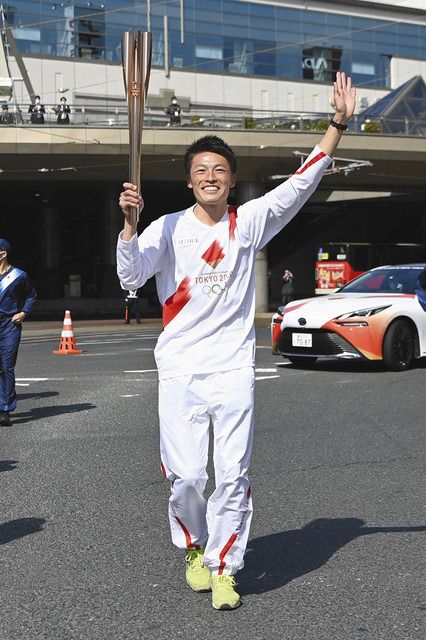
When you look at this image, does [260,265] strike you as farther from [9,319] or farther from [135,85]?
[135,85]

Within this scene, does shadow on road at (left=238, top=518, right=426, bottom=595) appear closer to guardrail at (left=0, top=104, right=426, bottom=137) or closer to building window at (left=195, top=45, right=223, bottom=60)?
guardrail at (left=0, top=104, right=426, bottom=137)

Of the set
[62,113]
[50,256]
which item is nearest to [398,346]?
[62,113]

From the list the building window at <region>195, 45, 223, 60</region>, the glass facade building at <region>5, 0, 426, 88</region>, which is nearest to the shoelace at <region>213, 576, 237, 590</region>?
the glass facade building at <region>5, 0, 426, 88</region>

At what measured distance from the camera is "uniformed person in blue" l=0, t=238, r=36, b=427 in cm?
984

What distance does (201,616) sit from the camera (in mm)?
3936

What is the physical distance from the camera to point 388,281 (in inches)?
579

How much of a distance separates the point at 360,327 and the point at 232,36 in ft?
142

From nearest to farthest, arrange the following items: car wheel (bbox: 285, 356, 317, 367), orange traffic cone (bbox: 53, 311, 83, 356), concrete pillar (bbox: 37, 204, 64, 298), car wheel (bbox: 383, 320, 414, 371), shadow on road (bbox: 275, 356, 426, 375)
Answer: car wheel (bbox: 383, 320, 414, 371), shadow on road (bbox: 275, 356, 426, 375), car wheel (bbox: 285, 356, 317, 367), orange traffic cone (bbox: 53, 311, 83, 356), concrete pillar (bbox: 37, 204, 64, 298)

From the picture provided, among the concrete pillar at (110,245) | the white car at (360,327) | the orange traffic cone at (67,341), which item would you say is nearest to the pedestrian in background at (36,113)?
the orange traffic cone at (67,341)

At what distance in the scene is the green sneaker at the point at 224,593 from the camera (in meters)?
4.00

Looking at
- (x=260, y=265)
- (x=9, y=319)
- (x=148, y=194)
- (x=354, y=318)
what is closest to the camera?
(x=9, y=319)

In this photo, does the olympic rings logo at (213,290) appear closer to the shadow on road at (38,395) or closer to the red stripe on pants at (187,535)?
the red stripe on pants at (187,535)

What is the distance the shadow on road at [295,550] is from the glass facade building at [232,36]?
1814 inches

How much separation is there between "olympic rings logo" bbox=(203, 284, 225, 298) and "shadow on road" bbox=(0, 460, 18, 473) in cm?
357
